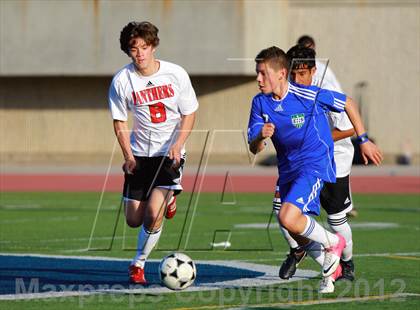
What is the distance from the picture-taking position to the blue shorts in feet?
30.8

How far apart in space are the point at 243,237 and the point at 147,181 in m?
4.86

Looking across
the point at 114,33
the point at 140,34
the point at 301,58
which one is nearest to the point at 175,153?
the point at 140,34

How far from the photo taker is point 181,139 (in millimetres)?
10242

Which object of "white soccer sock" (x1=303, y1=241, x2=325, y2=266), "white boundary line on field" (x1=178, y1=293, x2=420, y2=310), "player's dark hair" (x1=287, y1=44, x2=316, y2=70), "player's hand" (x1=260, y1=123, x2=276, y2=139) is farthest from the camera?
"player's dark hair" (x1=287, y1=44, x2=316, y2=70)

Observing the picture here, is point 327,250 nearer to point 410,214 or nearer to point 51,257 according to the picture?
point 51,257

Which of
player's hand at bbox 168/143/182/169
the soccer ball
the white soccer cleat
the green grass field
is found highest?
player's hand at bbox 168/143/182/169

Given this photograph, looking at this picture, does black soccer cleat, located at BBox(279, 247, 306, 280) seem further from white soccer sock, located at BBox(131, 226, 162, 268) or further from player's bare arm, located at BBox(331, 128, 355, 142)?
white soccer sock, located at BBox(131, 226, 162, 268)

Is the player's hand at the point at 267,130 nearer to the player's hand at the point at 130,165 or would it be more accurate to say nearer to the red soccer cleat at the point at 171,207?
the player's hand at the point at 130,165

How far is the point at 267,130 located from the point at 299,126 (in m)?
0.49

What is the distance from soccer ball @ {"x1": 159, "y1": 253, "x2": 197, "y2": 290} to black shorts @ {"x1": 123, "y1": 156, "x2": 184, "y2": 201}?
4.14ft

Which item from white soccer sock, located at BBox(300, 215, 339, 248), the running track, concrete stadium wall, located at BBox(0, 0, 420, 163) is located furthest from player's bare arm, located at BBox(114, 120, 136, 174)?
concrete stadium wall, located at BBox(0, 0, 420, 163)

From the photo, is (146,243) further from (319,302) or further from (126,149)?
(319,302)

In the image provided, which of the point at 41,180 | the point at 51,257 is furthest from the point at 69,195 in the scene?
the point at 51,257

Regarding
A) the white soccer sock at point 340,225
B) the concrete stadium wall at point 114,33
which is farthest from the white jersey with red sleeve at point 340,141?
the concrete stadium wall at point 114,33
